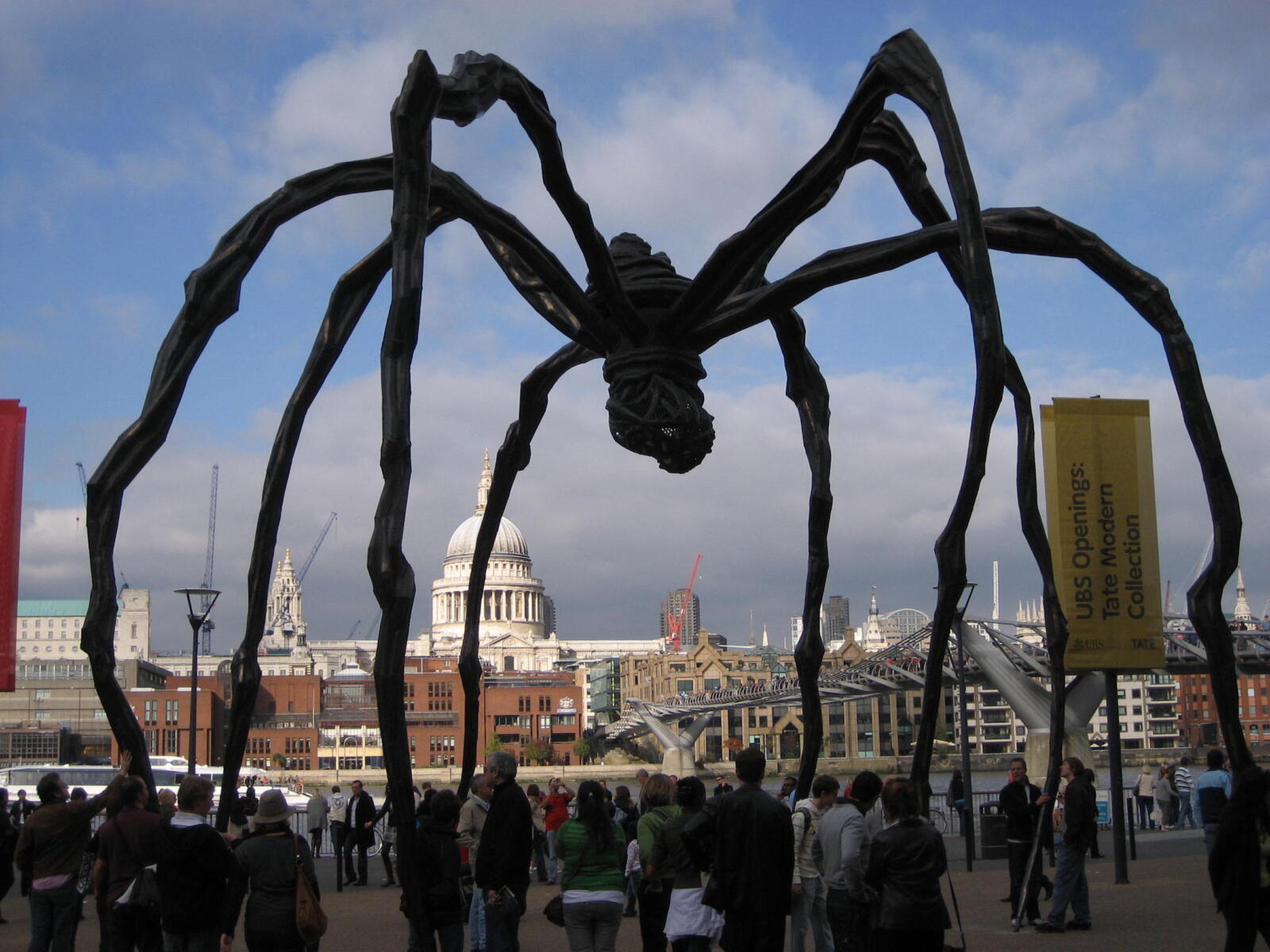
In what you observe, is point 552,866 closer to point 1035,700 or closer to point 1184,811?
point 1184,811

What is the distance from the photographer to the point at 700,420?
850 centimetres

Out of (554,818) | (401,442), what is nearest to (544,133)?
(401,442)

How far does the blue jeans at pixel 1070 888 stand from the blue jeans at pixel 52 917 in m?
7.31

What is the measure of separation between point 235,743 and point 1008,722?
15083 cm

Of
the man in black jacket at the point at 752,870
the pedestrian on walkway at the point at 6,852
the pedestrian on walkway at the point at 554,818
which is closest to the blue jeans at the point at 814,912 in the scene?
the man in black jacket at the point at 752,870

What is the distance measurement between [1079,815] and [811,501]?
4.41 m

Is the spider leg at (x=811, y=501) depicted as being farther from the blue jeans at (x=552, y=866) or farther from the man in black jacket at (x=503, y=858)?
the blue jeans at (x=552, y=866)

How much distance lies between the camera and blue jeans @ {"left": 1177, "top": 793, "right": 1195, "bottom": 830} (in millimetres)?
25553

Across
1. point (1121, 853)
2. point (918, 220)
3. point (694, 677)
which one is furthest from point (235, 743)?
point (694, 677)

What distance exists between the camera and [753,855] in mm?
7191

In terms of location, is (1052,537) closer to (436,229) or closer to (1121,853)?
(1121,853)

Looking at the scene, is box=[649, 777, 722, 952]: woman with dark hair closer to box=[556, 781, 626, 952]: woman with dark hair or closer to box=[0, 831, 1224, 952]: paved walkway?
box=[556, 781, 626, 952]: woman with dark hair

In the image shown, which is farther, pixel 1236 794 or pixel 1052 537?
pixel 1052 537

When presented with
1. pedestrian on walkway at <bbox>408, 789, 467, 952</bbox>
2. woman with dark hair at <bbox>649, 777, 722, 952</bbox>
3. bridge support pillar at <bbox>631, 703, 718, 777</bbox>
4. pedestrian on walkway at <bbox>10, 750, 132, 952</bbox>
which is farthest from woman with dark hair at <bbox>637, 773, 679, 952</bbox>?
bridge support pillar at <bbox>631, 703, 718, 777</bbox>
